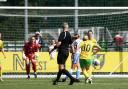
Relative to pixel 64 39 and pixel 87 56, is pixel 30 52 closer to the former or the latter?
pixel 87 56

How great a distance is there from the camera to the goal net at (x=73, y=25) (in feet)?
111

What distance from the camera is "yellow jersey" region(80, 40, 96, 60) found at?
2611 centimetres

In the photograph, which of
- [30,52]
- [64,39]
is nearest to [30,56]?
[30,52]

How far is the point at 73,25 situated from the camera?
3491cm

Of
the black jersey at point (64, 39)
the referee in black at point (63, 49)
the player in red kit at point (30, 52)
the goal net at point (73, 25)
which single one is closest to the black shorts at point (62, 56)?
the referee in black at point (63, 49)

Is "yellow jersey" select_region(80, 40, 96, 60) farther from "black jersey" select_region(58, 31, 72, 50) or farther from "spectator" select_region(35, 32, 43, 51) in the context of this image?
"spectator" select_region(35, 32, 43, 51)

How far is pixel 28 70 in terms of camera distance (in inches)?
1219

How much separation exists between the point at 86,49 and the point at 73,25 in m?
8.71

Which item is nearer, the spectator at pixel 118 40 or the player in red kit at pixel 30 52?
the player in red kit at pixel 30 52

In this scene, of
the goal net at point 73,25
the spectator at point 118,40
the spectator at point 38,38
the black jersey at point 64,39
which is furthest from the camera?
the spectator at point 118,40

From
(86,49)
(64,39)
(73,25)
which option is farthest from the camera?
(73,25)

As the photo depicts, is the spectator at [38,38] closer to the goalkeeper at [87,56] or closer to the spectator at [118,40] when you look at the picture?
the spectator at [118,40]

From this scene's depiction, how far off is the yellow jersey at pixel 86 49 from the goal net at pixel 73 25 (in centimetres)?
712

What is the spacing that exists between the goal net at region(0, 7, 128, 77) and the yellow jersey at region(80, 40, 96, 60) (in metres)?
7.12
